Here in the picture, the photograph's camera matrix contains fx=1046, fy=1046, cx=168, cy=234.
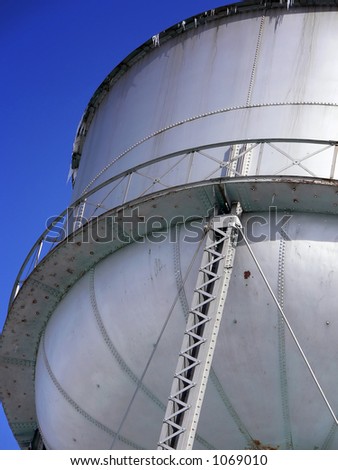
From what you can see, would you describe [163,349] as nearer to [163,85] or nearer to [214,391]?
[214,391]

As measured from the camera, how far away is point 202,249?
1095 centimetres

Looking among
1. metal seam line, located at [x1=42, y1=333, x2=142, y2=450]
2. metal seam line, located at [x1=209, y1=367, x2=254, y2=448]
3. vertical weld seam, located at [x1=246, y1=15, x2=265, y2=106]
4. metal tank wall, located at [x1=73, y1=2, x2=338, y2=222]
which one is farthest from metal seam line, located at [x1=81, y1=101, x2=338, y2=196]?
metal seam line, located at [x1=209, y1=367, x2=254, y2=448]

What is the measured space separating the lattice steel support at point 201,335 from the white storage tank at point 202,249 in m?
0.26

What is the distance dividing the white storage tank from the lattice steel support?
26cm

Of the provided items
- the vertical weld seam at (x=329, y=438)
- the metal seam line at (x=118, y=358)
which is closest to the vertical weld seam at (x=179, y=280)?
the metal seam line at (x=118, y=358)

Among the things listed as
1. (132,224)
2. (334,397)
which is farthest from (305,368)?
(132,224)

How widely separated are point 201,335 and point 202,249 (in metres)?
1.14

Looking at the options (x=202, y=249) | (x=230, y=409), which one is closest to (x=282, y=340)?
(x=230, y=409)

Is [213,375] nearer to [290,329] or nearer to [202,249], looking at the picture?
[290,329]

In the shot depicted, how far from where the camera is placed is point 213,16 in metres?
12.7

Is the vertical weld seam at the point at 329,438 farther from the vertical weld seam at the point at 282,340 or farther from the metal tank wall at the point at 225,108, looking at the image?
the metal tank wall at the point at 225,108

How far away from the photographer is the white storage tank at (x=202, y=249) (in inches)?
420

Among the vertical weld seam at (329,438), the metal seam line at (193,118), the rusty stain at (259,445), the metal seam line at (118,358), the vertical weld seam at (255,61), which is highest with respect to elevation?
the vertical weld seam at (255,61)

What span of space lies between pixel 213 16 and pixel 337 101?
218 cm
